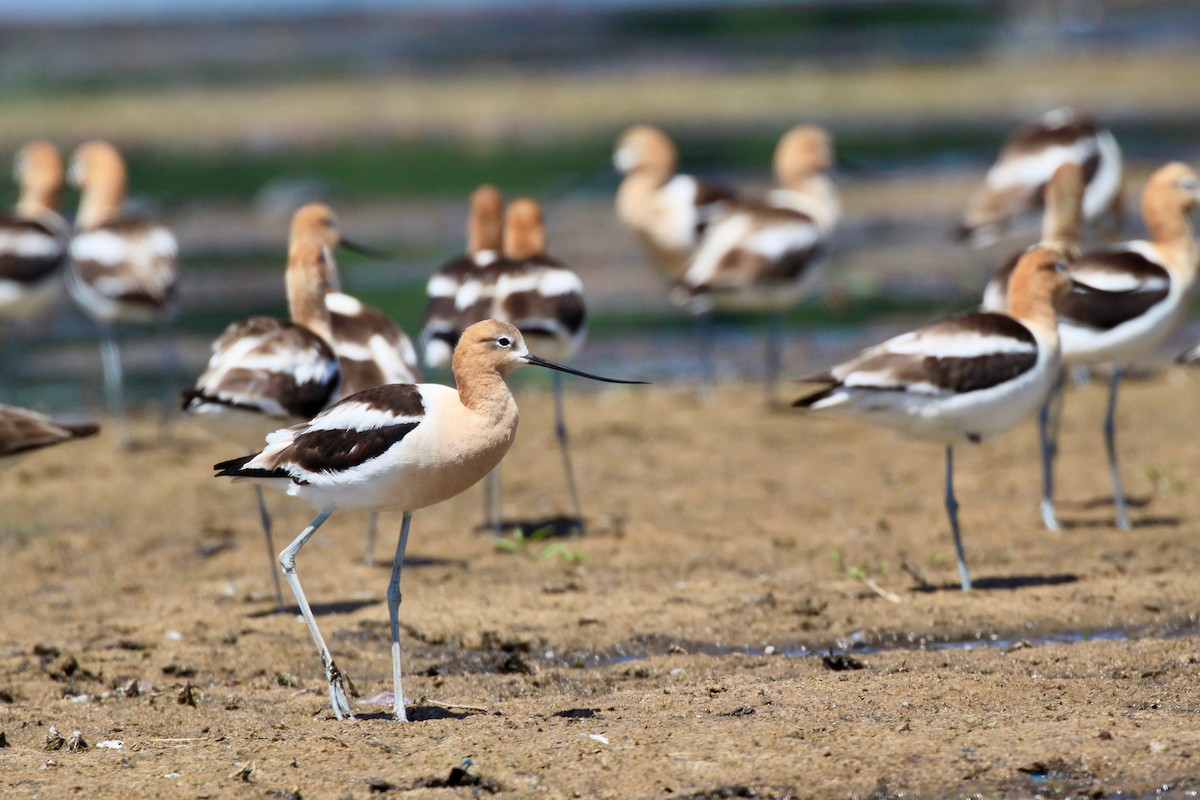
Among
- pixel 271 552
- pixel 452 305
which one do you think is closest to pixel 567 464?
pixel 452 305

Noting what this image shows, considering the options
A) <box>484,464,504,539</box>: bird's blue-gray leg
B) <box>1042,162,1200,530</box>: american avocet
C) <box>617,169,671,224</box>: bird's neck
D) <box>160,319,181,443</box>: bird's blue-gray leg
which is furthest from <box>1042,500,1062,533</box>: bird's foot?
<box>617,169,671,224</box>: bird's neck

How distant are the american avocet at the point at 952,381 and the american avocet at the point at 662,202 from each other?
619 cm

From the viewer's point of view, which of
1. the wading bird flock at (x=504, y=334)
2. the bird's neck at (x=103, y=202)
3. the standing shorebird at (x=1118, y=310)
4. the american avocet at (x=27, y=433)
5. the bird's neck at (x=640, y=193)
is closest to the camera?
the wading bird flock at (x=504, y=334)

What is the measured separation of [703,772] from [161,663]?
9.11ft

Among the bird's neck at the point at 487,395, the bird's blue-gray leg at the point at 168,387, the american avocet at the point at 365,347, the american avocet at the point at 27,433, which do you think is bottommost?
the bird's blue-gray leg at the point at 168,387

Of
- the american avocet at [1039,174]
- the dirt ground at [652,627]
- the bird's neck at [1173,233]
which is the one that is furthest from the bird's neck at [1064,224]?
the american avocet at [1039,174]

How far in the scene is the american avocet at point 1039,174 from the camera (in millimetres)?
12078

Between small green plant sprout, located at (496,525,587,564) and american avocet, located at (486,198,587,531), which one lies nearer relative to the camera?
small green plant sprout, located at (496,525,587,564)

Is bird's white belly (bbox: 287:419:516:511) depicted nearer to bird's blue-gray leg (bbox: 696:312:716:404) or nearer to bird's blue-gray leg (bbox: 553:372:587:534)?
bird's blue-gray leg (bbox: 553:372:587:534)

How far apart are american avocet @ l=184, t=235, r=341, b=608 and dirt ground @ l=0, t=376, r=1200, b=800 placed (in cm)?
86

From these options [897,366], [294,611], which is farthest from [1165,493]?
[294,611]

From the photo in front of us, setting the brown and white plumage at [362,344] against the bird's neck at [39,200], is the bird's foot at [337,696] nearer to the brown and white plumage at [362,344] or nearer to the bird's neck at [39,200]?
the brown and white plumage at [362,344]

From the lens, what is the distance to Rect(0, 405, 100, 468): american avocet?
24.2 feet

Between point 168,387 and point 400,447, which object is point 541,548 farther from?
point 168,387
